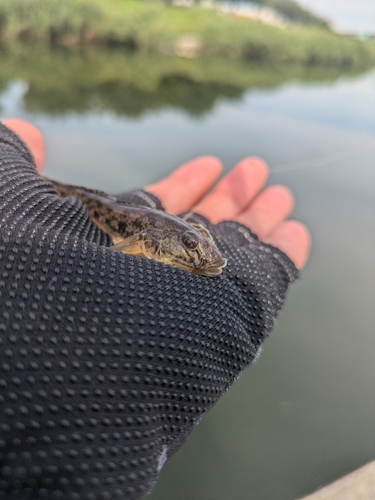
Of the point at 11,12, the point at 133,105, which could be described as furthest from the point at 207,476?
the point at 11,12

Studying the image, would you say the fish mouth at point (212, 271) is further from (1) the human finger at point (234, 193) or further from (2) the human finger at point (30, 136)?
(2) the human finger at point (30, 136)

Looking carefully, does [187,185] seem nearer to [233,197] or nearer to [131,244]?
[233,197]

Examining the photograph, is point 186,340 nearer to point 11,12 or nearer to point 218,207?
point 218,207

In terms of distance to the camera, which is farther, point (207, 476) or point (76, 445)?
point (207, 476)

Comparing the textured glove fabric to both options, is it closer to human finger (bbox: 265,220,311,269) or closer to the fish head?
the fish head

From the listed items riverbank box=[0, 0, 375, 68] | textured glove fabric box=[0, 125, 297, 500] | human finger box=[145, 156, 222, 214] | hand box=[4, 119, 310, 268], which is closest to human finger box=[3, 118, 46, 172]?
hand box=[4, 119, 310, 268]

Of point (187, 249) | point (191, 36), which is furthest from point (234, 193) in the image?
point (191, 36)

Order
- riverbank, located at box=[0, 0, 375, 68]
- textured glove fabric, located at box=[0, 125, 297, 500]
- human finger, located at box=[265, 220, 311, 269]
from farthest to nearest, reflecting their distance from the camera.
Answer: riverbank, located at box=[0, 0, 375, 68] → human finger, located at box=[265, 220, 311, 269] → textured glove fabric, located at box=[0, 125, 297, 500]
